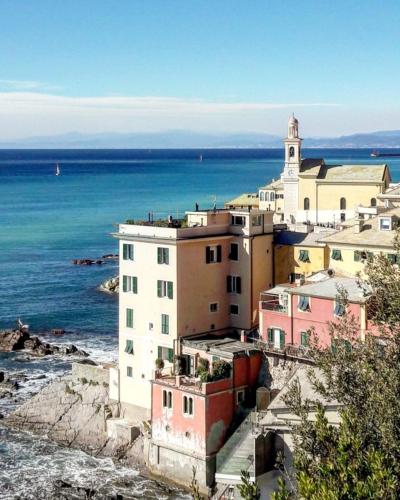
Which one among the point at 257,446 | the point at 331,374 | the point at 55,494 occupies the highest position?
the point at 331,374

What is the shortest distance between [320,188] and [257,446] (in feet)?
121

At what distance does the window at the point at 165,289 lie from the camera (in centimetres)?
4825

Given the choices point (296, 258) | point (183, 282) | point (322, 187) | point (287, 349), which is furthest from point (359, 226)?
point (322, 187)

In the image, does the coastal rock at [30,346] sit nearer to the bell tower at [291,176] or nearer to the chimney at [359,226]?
the bell tower at [291,176]

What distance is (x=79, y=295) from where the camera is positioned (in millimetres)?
88562

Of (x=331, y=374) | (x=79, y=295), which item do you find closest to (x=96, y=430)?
(x=331, y=374)

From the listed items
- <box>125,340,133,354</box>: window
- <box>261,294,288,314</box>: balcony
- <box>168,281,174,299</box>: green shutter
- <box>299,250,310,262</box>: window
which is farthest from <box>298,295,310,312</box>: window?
<box>125,340,133,354</box>: window

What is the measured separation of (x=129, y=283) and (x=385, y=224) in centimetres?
1462

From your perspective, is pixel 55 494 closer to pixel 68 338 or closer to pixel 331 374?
pixel 331 374

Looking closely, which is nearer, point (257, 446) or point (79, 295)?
point (257, 446)

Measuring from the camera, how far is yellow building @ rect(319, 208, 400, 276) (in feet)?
159

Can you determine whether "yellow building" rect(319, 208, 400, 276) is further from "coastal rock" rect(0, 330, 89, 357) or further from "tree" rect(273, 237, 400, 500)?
"coastal rock" rect(0, 330, 89, 357)

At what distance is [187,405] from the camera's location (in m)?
44.4

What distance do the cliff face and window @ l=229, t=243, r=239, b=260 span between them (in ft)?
35.3
